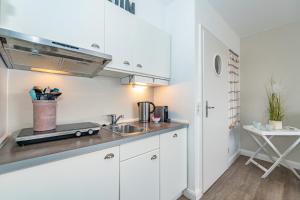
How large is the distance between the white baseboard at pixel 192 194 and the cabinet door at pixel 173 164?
7cm

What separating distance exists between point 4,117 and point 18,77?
0.33m

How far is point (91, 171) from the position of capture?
Result: 0.93 metres

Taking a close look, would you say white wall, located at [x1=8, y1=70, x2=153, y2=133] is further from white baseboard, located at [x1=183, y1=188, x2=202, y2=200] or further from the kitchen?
white baseboard, located at [x1=183, y1=188, x2=202, y2=200]

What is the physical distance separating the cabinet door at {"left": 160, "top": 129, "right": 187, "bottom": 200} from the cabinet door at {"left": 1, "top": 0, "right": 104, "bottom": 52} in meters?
1.13

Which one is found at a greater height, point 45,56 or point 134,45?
point 134,45

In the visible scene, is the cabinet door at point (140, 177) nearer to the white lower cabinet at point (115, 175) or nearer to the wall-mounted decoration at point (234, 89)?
the white lower cabinet at point (115, 175)

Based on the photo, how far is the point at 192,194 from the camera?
1.64m

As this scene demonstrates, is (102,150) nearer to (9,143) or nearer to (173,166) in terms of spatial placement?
(9,143)

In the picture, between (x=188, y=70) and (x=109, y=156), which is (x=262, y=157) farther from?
(x=109, y=156)

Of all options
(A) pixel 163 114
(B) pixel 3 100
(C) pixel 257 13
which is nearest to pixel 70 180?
(B) pixel 3 100

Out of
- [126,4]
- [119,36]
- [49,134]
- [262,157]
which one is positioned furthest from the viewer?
[262,157]

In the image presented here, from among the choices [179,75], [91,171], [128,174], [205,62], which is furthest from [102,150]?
[205,62]

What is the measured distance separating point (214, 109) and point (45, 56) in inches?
77.8

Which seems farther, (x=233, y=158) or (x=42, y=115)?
(x=233, y=158)
